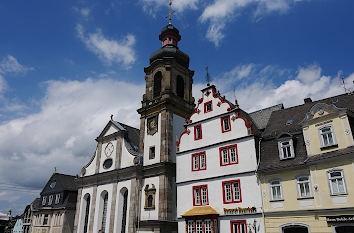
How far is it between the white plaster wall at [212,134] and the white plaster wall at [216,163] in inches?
22.6

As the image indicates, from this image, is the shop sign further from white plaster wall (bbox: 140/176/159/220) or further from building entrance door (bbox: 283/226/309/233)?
white plaster wall (bbox: 140/176/159/220)

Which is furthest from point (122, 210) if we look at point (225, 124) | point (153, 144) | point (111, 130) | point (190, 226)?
point (225, 124)

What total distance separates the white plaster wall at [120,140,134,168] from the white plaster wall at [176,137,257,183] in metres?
9.61

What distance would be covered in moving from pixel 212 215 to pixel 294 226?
6437mm

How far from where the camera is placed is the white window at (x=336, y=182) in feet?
61.5

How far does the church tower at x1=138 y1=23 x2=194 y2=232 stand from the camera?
32.0 meters

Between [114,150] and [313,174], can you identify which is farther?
[114,150]

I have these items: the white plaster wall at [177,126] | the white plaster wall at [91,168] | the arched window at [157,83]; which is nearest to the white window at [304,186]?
the white plaster wall at [177,126]

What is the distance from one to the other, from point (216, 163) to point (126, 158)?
15.5 meters

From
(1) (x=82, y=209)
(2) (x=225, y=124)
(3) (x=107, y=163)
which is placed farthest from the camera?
(1) (x=82, y=209)

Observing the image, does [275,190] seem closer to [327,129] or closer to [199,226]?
[327,129]

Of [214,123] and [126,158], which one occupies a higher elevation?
[214,123]

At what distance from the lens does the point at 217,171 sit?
2570 cm

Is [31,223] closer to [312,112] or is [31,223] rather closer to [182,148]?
[182,148]
